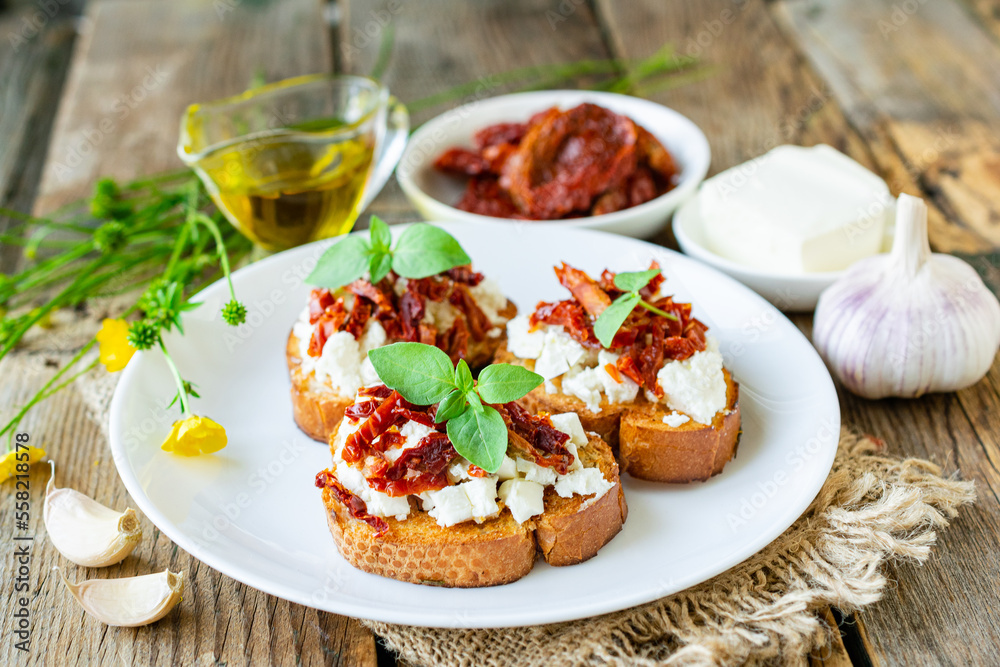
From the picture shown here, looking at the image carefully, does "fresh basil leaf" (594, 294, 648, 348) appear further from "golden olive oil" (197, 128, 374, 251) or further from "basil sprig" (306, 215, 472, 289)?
"golden olive oil" (197, 128, 374, 251)

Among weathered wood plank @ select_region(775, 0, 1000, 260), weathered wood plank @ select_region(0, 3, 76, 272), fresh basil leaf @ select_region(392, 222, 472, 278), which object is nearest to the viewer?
fresh basil leaf @ select_region(392, 222, 472, 278)

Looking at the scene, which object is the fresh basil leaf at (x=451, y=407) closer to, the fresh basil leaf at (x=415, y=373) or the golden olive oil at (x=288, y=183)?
the fresh basil leaf at (x=415, y=373)

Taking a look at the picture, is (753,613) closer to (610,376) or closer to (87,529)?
(610,376)

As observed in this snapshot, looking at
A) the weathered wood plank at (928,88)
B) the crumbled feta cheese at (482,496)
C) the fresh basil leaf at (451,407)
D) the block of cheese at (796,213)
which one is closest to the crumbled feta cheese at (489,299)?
the fresh basil leaf at (451,407)

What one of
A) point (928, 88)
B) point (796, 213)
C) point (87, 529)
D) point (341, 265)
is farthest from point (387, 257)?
point (928, 88)

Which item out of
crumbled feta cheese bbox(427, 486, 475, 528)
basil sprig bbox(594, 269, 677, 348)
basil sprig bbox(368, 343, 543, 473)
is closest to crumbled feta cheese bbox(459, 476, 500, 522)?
crumbled feta cheese bbox(427, 486, 475, 528)

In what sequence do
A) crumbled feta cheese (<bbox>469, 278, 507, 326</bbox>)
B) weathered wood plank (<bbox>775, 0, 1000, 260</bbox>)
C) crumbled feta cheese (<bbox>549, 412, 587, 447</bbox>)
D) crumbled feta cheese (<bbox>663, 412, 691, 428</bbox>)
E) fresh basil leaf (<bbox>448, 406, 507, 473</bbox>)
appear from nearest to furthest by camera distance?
fresh basil leaf (<bbox>448, 406, 507, 473</bbox>) → crumbled feta cheese (<bbox>549, 412, 587, 447</bbox>) → crumbled feta cheese (<bbox>663, 412, 691, 428</bbox>) → crumbled feta cheese (<bbox>469, 278, 507, 326</bbox>) → weathered wood plank (<bbox>775, 0, 1000, 260</bbox>)

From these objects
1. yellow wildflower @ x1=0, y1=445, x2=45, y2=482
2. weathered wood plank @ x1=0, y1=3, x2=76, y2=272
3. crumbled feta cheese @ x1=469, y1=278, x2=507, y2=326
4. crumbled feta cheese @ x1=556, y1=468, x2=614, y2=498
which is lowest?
weathered wood plank @ x1=0, y1=3, x2=76, y2=272
